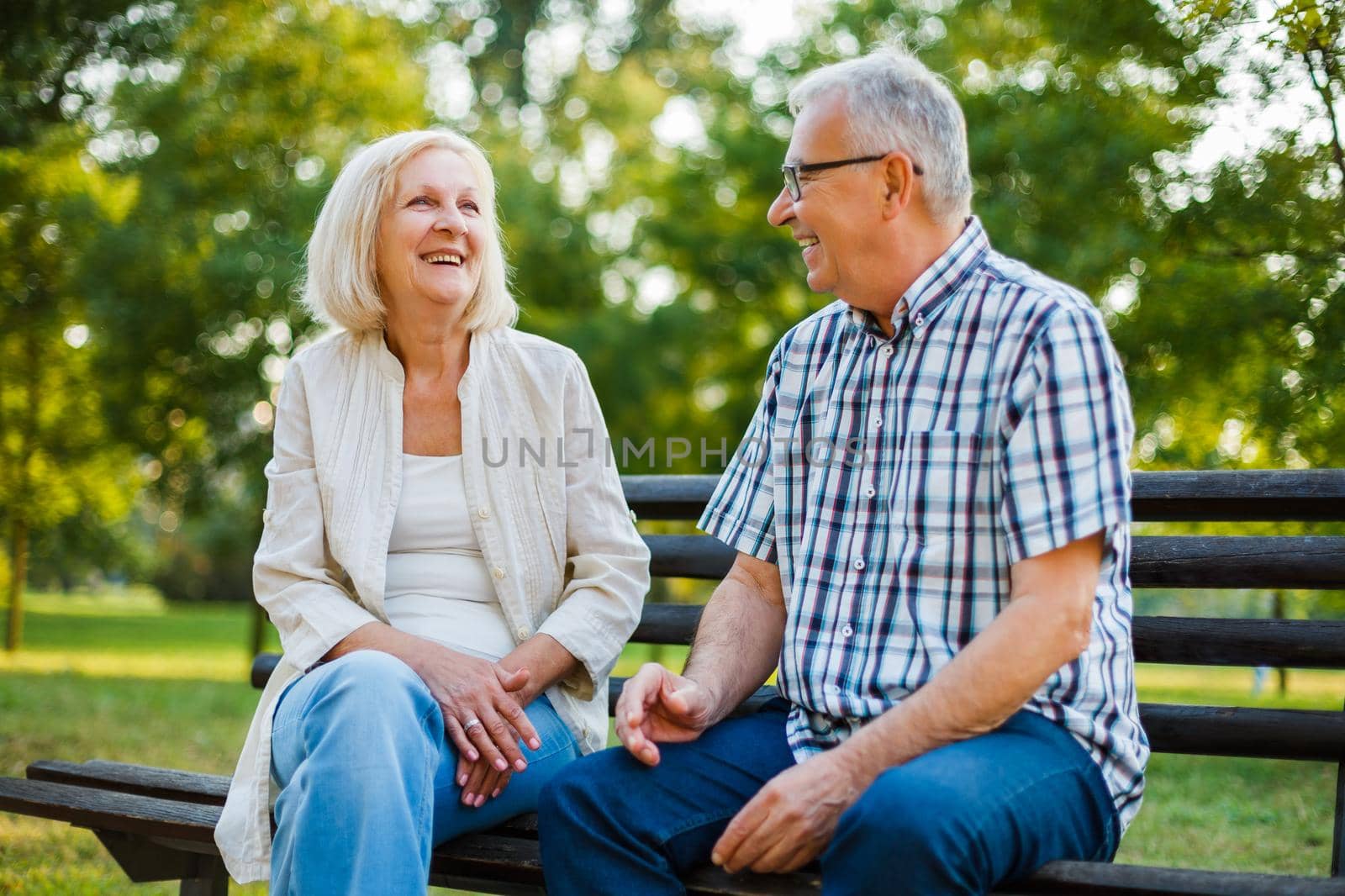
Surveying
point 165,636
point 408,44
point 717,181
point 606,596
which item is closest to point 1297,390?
point 606,596

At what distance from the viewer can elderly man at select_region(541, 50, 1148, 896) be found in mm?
1986

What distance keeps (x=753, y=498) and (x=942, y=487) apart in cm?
51

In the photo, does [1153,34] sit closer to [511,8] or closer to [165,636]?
[165,636]

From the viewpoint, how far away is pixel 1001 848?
6.17 feet

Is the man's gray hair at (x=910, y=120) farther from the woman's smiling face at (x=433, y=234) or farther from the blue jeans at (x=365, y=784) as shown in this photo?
the blue jeans at (x=365, y=784)

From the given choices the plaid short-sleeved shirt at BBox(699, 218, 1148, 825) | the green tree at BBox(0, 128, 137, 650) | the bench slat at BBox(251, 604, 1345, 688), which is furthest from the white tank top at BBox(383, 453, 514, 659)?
the green tree at BBox(0, 128, 137, 650)

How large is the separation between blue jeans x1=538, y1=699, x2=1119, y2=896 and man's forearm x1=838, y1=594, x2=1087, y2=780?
5cm

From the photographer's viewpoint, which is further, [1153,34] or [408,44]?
[408,44]

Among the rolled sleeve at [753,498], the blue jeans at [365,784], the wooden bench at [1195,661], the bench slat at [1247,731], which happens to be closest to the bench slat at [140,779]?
the wooden bench at [1195,661]

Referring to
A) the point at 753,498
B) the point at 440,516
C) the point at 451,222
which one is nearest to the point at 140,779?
the point at 440,516

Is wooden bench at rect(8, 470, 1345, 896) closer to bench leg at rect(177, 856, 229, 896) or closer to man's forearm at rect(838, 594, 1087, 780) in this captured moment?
bench leg at rect(177, 856, 229, 896)

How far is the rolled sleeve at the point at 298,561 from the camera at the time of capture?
8.89 feet

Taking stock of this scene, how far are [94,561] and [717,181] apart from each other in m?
11.8

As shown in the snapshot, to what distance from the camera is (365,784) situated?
2166 mm
